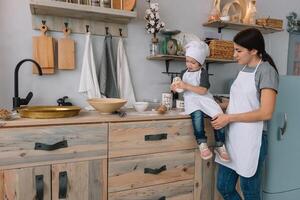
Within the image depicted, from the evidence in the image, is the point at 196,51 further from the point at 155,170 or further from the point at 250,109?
the point at 155,170

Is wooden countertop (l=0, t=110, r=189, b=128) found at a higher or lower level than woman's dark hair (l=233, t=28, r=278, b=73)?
lower

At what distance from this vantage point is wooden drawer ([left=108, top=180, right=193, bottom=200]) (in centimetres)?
162

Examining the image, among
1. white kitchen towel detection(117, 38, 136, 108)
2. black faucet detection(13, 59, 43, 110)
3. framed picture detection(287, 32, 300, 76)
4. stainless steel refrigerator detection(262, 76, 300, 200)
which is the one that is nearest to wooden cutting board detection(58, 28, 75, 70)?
black faucet detection(13, 59, 43, 110)

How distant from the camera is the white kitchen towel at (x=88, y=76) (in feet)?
6.24

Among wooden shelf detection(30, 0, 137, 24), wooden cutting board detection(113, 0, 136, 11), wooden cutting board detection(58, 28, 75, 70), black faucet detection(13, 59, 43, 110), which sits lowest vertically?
black faucet detection(13, 59, 43, 110)

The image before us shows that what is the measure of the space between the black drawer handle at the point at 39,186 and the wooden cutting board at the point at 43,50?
2.45 feet

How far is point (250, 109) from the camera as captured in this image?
1.52 metres

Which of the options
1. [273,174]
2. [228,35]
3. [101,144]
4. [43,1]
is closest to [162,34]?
[228,35]

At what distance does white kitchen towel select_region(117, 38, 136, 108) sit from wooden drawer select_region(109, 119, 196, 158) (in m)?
0.45

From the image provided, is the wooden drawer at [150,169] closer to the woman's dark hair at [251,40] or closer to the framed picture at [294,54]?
the woman's dark hair at [251,40]

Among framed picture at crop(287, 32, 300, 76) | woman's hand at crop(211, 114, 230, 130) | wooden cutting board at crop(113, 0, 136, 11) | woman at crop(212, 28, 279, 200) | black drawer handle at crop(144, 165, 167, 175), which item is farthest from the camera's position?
framed picture at crop(287, 32, 300, 76)

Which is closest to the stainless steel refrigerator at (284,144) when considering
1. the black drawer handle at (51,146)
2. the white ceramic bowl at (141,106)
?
the white ceramic bowl at (141,106)

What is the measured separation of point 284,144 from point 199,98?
0.85 metres

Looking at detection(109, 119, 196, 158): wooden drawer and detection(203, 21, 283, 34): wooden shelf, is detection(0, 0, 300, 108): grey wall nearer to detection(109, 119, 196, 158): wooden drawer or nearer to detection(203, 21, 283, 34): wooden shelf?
detection(203, 21, 283, 34): wooden shelf
